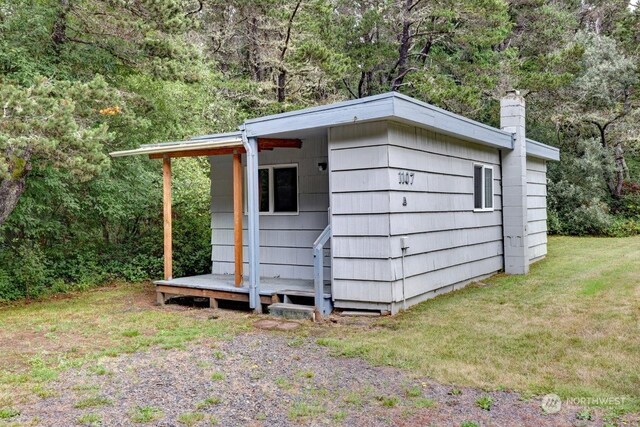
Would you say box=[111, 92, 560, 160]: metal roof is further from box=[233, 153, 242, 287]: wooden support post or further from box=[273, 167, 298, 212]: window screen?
box=[273, 167, 298, 212]: window screen

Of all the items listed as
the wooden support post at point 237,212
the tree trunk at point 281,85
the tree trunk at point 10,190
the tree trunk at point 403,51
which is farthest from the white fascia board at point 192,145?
the tree trunk at point 403,51

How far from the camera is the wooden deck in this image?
6684mm

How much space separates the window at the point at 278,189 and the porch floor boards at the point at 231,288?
1.13 meters

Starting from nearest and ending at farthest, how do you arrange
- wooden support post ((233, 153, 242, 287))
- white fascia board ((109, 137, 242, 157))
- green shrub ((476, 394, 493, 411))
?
green shrub ((476, 394, 493, 411)) → white fascia board ((109, 137, 242, 157)) → wooden support post ((233, 153, 242, 287))

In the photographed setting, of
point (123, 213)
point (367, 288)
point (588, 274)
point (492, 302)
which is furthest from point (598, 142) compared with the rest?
point (123, 213)

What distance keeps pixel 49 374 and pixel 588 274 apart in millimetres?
8115

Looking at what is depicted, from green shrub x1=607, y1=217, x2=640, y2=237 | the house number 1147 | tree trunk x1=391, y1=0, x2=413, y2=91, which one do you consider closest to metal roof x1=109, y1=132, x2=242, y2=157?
the house number 1147

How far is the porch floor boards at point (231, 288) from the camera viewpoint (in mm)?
6699

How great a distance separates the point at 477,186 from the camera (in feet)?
28.4

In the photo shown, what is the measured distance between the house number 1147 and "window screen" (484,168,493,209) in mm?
2917

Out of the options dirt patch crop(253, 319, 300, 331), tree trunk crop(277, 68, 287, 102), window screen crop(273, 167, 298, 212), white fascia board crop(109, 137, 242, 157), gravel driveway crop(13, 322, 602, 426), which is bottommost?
gravel driveway crop(13, 322, 602, 426)

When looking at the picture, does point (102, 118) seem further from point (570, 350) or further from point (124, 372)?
point (570, 350)

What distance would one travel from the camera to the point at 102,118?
9.27m

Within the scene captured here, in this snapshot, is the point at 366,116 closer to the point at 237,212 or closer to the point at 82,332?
the point at 237,212
